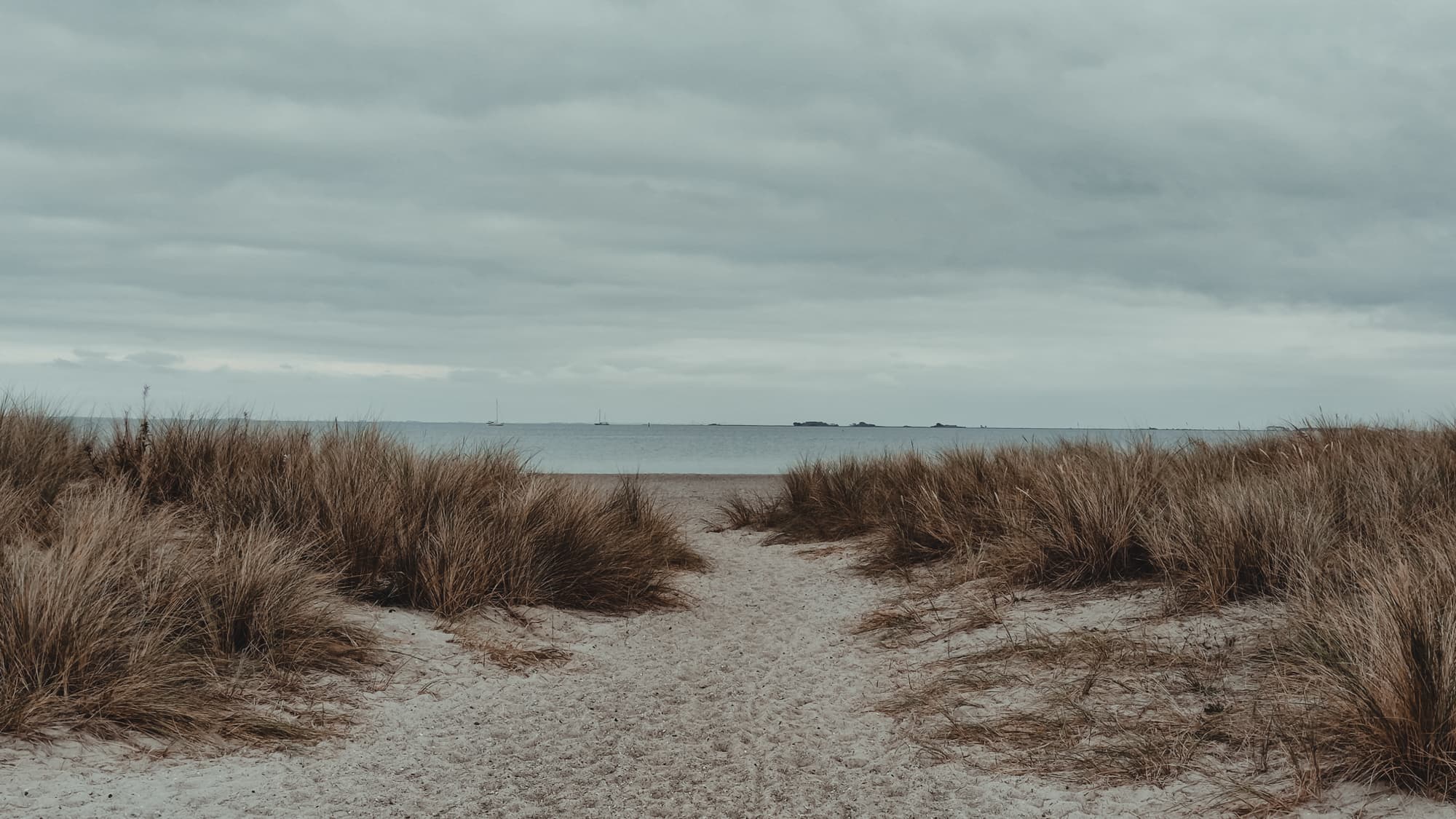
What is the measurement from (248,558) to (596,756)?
220 cm

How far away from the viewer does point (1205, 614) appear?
212 inches

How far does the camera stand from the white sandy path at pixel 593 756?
3574 mm

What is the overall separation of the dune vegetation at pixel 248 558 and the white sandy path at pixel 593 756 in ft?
1.07

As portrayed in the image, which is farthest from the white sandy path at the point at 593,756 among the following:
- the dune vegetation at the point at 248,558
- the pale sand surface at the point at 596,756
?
the dune vegetation at the point at 248,558

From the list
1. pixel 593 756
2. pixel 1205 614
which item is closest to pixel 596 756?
pixel 593 756

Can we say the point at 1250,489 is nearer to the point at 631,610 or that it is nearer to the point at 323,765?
the point at 631,610

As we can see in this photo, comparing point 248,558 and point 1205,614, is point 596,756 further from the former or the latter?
point 1205,614

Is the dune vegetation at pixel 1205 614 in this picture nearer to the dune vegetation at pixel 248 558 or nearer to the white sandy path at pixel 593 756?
Answer: the white sandy path at pixel 593 756

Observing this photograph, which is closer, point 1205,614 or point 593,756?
point 593,756

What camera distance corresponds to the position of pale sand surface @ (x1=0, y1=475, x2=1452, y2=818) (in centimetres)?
355

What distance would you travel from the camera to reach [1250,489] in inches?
246

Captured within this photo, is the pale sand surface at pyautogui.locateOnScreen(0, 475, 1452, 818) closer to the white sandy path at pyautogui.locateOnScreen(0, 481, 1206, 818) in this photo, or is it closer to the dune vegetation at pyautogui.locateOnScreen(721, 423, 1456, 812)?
the white sandy path at pyautogui.locateOnScreen(0, 481, 1206, 818)

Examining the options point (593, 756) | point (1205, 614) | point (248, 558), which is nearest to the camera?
point (593, 756)

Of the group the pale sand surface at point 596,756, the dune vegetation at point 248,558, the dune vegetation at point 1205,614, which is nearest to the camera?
the dune vegetation at point 1205,614
